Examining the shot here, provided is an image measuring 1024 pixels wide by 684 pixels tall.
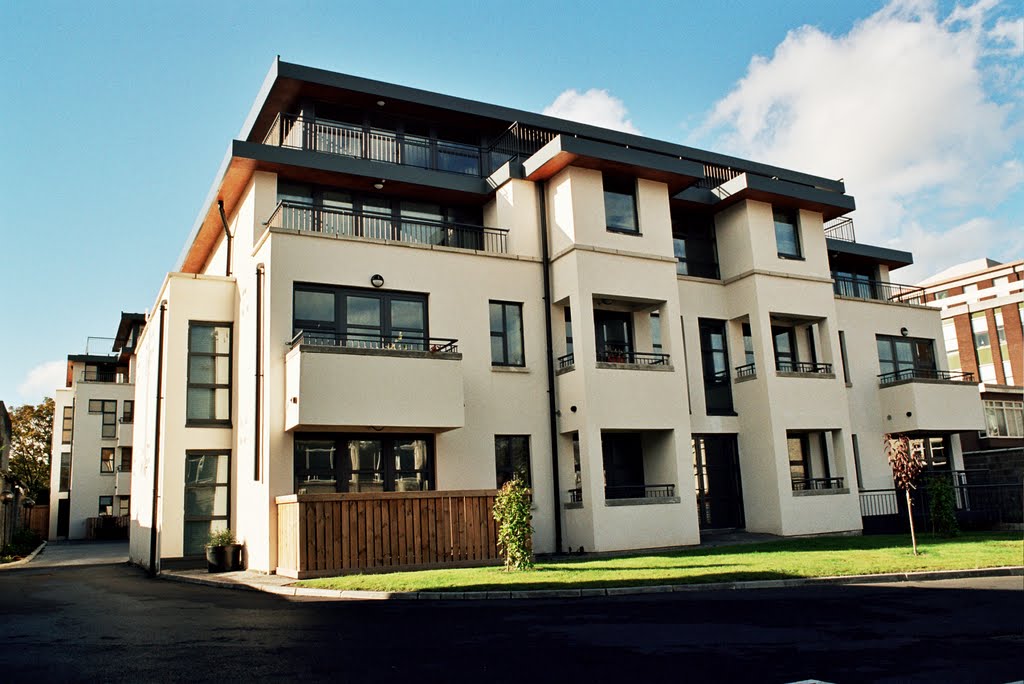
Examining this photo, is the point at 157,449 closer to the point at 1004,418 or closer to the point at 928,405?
the point at 928,405

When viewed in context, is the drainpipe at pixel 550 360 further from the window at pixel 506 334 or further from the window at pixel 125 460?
the window at pixel 125 460

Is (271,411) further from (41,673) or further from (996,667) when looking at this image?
(996,667)

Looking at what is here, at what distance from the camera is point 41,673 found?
768 cm

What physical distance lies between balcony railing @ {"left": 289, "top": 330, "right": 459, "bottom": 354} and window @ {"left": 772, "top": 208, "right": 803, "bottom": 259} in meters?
10.8

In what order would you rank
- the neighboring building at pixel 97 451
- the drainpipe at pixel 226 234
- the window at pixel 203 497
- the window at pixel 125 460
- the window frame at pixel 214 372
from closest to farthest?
the window at pixel 203 497 → the window frame at pixel 214 372 → the drainpipe at pixel 226 234 → the window at pixel 125 460 → the neighboring building at pixel 97 451

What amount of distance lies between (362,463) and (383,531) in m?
2.61

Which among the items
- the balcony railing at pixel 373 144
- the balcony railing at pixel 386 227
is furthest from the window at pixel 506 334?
the balcony railing at pixel 373 144

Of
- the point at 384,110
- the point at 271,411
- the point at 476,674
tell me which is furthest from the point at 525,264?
the point at 476,674

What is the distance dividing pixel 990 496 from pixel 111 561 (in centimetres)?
2785

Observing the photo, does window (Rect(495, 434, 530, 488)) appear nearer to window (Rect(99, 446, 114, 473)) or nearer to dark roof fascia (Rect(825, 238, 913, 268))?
dark roof fascia (Rect(825, 238, 913, 268))

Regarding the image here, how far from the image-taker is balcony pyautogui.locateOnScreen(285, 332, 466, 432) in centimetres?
1797

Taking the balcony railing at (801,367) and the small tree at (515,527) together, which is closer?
the small tree at (515,527)

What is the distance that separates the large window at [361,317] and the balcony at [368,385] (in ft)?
0.24

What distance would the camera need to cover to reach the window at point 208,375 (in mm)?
21188
